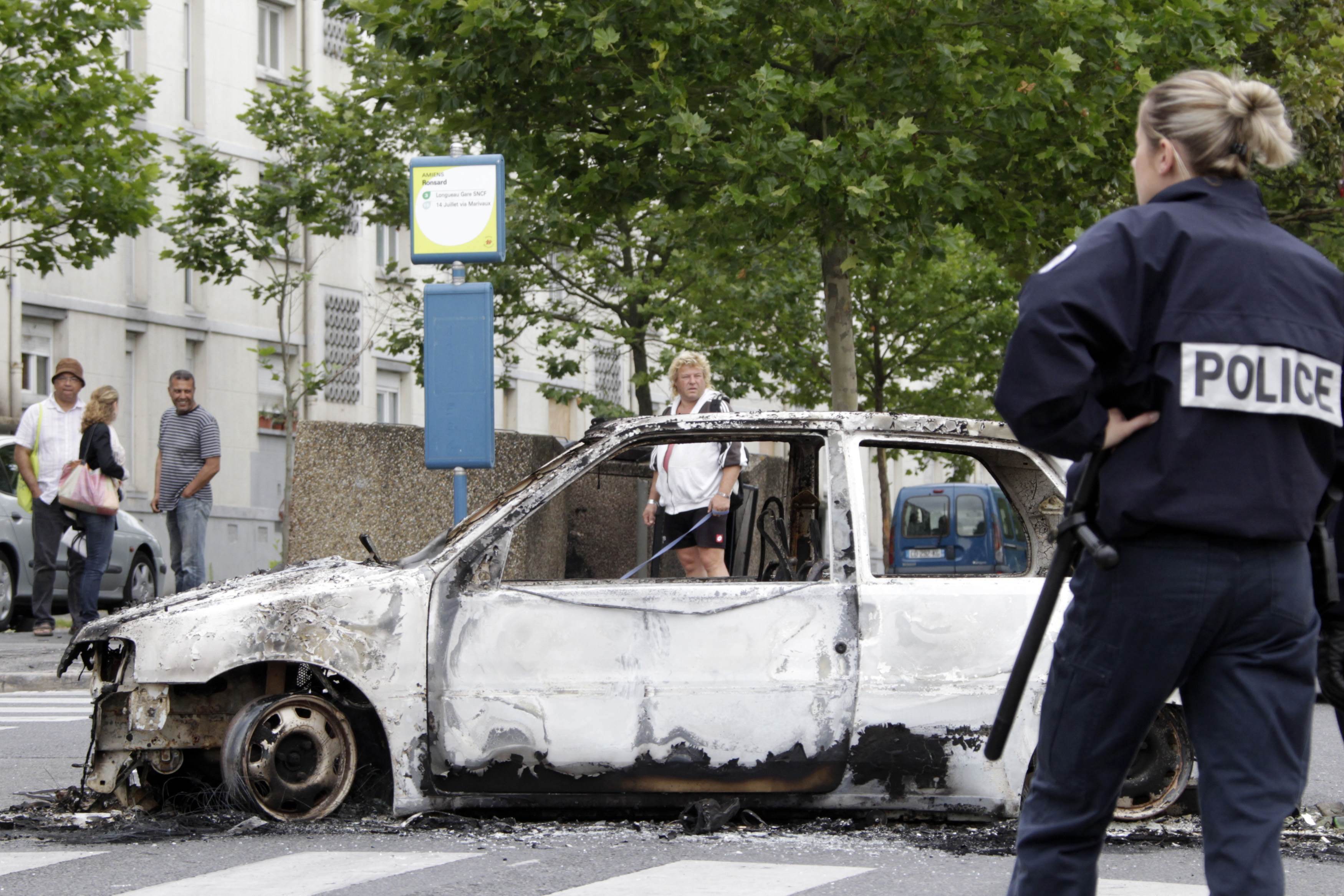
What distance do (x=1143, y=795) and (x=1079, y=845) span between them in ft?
10.7

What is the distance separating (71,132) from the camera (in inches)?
800

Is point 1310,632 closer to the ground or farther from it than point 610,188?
closer to the ground

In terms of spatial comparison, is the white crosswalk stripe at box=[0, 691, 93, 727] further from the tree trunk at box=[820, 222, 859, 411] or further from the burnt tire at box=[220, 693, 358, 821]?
the tree trunk at box=[820, 222, 859, 411]

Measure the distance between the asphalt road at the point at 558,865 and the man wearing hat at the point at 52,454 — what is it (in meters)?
8.88

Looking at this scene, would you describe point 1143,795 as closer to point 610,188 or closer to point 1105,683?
point 1105,683

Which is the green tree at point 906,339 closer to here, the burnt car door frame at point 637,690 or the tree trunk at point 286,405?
the tree trunk at point 286,405

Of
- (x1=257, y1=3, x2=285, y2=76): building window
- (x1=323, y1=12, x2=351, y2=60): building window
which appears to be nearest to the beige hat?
(x1=257, y1=3, x2=285, y2=76): building window

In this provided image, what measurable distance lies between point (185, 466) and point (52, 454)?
58.2 inches

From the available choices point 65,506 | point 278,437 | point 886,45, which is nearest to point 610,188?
point 886,45

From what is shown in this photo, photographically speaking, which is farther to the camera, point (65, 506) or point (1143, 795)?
point (65, 506)

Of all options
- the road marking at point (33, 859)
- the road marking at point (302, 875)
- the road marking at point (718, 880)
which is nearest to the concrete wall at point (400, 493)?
the road marking at point (33, 859)

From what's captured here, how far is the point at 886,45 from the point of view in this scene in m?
14.2

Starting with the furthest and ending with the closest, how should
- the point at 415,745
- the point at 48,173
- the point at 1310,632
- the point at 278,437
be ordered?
the point at 278,437
the point at 48,173
the point at 415,745
the point at 1310,632

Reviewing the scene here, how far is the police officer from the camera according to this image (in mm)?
3299
